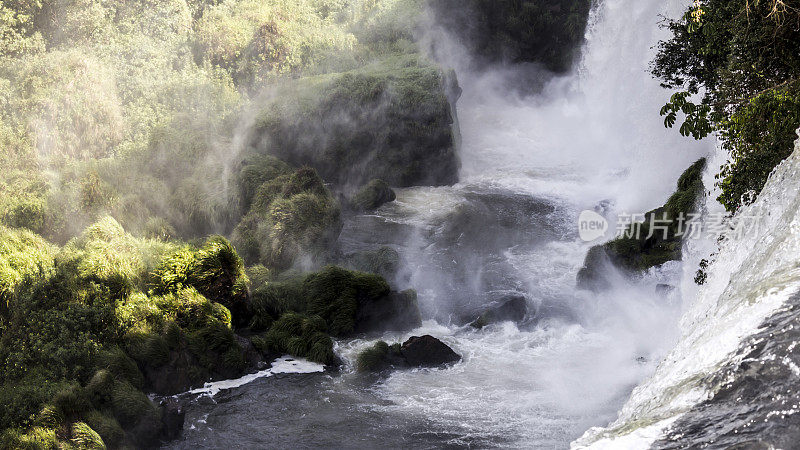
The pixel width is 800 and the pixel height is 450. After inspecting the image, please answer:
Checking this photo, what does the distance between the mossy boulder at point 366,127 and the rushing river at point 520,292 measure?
3.55 feet

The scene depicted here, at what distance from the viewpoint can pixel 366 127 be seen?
70.3ft

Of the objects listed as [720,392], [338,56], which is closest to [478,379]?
[720,392]

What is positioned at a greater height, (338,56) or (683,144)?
(338,56)

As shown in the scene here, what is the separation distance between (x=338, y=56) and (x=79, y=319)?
1506cm

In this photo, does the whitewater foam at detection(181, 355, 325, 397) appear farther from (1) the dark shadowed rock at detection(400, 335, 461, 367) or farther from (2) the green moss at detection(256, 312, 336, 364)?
(1) the dark shadowed rock at detection(400, 335, 461, 367)

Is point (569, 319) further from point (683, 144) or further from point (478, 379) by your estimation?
point (683, 144)

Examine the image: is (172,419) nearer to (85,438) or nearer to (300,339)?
(85,438)

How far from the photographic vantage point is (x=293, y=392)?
451 inches

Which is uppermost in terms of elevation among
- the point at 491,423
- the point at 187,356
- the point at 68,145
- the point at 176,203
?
the point at 68,145

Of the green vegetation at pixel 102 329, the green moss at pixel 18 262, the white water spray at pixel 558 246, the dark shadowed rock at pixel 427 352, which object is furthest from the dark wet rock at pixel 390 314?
the green moss at pixel 18 262

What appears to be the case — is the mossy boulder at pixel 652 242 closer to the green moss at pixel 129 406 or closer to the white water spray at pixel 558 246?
the white water spray at pixel 558 246

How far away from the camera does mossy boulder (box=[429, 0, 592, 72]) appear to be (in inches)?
1120

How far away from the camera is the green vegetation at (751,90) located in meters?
8.43

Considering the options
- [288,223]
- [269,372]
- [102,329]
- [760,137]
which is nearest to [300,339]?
[269,372]
